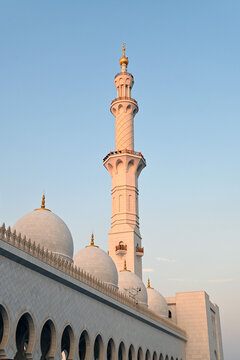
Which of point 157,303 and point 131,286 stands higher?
point 157,303

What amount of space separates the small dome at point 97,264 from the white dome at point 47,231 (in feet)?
11.6

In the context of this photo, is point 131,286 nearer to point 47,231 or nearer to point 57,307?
point 47,231

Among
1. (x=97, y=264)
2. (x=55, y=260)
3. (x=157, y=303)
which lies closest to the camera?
(x=55, y=260)

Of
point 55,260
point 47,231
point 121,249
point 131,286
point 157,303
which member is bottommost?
point 55,260

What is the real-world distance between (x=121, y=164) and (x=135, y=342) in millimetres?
21447

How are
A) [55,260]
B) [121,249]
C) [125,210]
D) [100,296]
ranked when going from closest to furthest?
[55,260] < [100,296] < [121,249] < [125,210]

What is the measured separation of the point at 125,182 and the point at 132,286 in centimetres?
1350

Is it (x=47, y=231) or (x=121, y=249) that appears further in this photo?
(x=121, y=249)

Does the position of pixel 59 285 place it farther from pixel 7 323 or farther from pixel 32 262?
pixel 7 323

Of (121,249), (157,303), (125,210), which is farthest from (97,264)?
(125,210)

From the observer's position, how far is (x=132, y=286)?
111 ft

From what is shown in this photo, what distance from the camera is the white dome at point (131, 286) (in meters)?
33.6

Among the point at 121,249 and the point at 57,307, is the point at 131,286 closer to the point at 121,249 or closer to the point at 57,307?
the point at 121,249

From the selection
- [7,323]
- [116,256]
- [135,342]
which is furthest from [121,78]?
[7,323]
